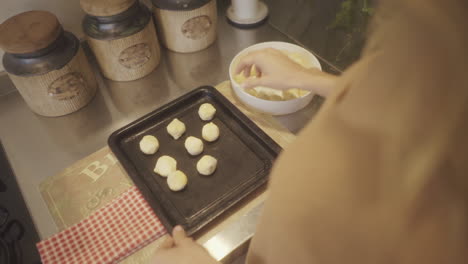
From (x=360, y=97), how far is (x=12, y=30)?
2.45 ft

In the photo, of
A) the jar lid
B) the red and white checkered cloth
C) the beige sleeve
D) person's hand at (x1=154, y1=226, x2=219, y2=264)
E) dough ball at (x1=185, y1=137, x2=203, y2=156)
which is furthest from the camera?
the jar lid

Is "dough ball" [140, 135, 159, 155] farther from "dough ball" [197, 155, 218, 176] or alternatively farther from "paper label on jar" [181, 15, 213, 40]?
"paper label on jar" [181, 15, 213, 40]

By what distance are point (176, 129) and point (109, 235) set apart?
0.25 meters

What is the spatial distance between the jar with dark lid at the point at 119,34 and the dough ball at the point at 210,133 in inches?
10.4

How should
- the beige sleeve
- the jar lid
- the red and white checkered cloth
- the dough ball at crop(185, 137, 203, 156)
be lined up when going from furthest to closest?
the jar lid, the dough ball at crop(185, 137, 203, 156), the red and white checkered cloth, the beige sleeve

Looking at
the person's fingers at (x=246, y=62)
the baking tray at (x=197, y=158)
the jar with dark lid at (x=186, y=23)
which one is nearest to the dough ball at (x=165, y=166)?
the baking tray at (x=197, y=158)

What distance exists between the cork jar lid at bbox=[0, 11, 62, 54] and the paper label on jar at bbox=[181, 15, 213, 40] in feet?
0.98

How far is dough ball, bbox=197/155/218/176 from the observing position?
0.69 meters

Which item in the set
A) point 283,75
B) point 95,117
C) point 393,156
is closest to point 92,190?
point 95,117

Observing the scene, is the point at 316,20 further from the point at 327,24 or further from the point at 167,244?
the point at 167,244

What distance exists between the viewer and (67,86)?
0.77 meters

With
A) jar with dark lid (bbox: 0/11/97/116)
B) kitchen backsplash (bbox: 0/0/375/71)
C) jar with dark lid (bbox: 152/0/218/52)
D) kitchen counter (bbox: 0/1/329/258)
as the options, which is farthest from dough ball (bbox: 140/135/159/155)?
kitchen backsplash (bbox: 0/0/375/71)

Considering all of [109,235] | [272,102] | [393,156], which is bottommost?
[109,235]

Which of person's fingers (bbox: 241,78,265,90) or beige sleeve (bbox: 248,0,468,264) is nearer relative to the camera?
beige sleeve (bbox: 248,0,468,264)
